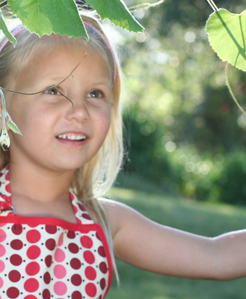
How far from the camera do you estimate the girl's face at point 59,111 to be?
1.46 m

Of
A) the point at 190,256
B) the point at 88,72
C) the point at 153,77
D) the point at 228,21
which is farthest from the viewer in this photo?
the point at 153,77

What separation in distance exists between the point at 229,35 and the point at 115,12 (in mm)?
237

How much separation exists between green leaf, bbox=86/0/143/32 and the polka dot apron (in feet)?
3.00

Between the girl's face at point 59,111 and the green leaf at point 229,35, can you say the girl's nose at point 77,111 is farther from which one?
the green leaf at point 229,35

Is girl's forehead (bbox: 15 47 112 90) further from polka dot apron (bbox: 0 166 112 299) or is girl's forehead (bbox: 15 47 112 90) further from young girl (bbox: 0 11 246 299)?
polka dot apron (bbox: 0 166 112 299)

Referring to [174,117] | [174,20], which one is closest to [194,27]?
[174,20]

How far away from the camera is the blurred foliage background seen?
509 inches

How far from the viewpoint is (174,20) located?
53.6 feet

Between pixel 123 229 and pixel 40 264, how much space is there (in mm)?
354

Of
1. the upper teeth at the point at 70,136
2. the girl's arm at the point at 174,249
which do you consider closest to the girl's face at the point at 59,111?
the upper teeth at the point at 70,136

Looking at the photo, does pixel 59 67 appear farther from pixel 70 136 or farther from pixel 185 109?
pixel 185 109

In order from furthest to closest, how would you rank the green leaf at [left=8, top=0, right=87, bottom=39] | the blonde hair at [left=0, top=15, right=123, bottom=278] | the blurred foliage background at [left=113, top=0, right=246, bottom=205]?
1. the blurred foliage background at [left=113, top=0, right=246, bottom=205]
2. the blonde hair at [left=0, top=15, right=123, bottom=278]
3. the green leaf at [left=8, top=0, right=87, bottom=39]

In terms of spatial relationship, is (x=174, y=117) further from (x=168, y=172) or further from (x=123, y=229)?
(x=123, y=229)

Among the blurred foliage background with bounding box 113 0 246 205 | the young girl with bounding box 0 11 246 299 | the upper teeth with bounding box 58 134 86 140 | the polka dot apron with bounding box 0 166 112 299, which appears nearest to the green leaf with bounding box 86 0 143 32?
the young girl with bounding box 0 11 246 299
